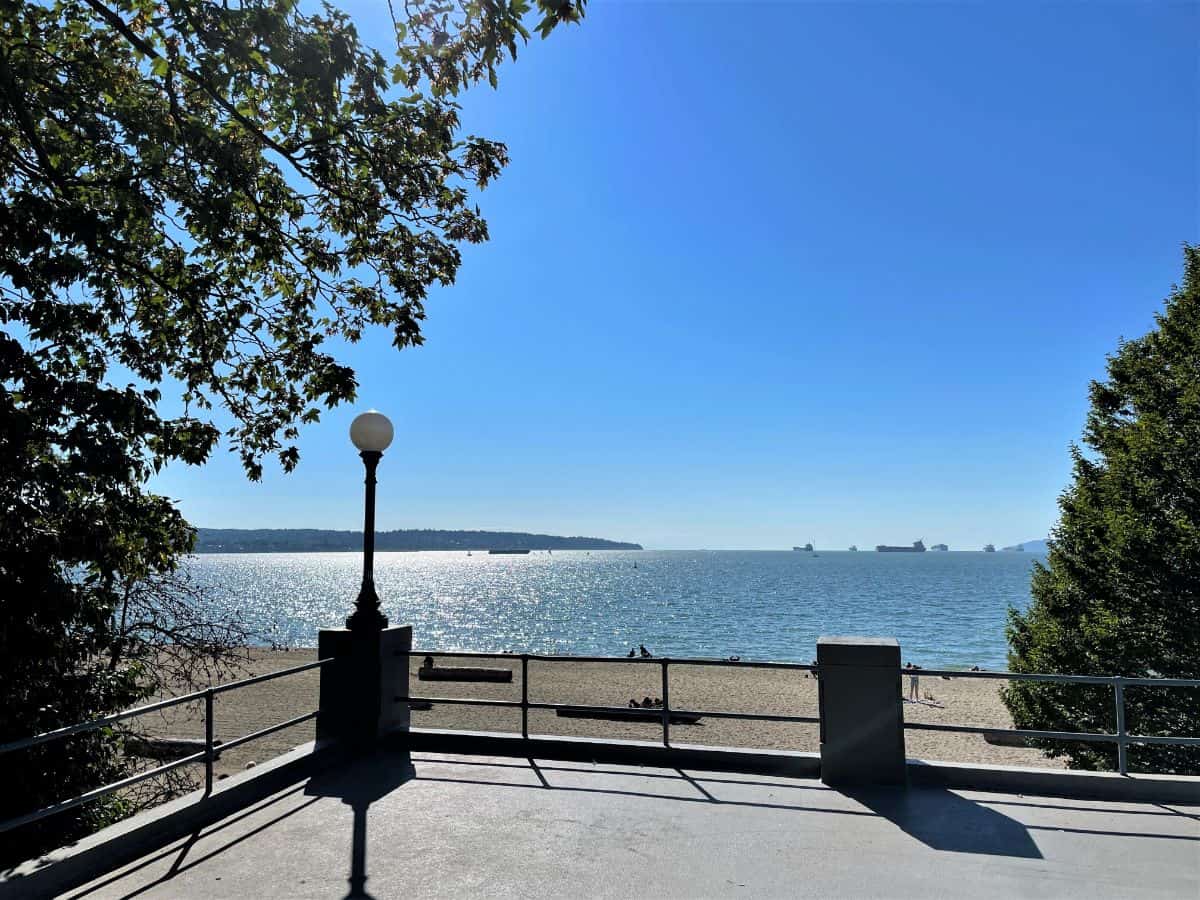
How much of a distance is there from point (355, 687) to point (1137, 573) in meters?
12.6

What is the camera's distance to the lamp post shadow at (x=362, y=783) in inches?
212

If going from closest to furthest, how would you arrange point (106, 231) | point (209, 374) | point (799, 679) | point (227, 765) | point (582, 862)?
1. point (582, 862)
2. point (106, 231)
3. point (209, 374)
4. point (227, 765)
5. point (799, 679)

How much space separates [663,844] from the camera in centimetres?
516

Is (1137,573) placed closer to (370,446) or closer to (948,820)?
(948,820)

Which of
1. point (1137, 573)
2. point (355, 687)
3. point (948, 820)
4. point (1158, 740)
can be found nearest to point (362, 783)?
point (355, 687)

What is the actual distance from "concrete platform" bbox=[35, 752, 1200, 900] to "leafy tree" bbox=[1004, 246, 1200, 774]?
315 inches

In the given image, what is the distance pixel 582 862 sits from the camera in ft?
15.9

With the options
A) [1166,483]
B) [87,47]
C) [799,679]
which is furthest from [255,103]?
[799,679]

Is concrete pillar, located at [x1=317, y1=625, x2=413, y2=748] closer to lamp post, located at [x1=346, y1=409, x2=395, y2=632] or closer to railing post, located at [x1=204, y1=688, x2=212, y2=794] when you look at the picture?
lamp post, located at [x1=346, y1=409, x2=395, y2=632]

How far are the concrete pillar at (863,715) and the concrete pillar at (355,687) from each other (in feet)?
13.3

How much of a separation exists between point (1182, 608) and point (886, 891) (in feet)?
36.1

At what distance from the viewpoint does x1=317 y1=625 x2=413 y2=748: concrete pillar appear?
24.8ft

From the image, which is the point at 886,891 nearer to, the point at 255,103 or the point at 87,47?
the point at 255,103

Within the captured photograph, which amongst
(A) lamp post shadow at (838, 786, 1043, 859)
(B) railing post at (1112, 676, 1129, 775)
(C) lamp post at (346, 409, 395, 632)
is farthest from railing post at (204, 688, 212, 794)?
(B) railing post at (1112, 676, 1129, 775)
